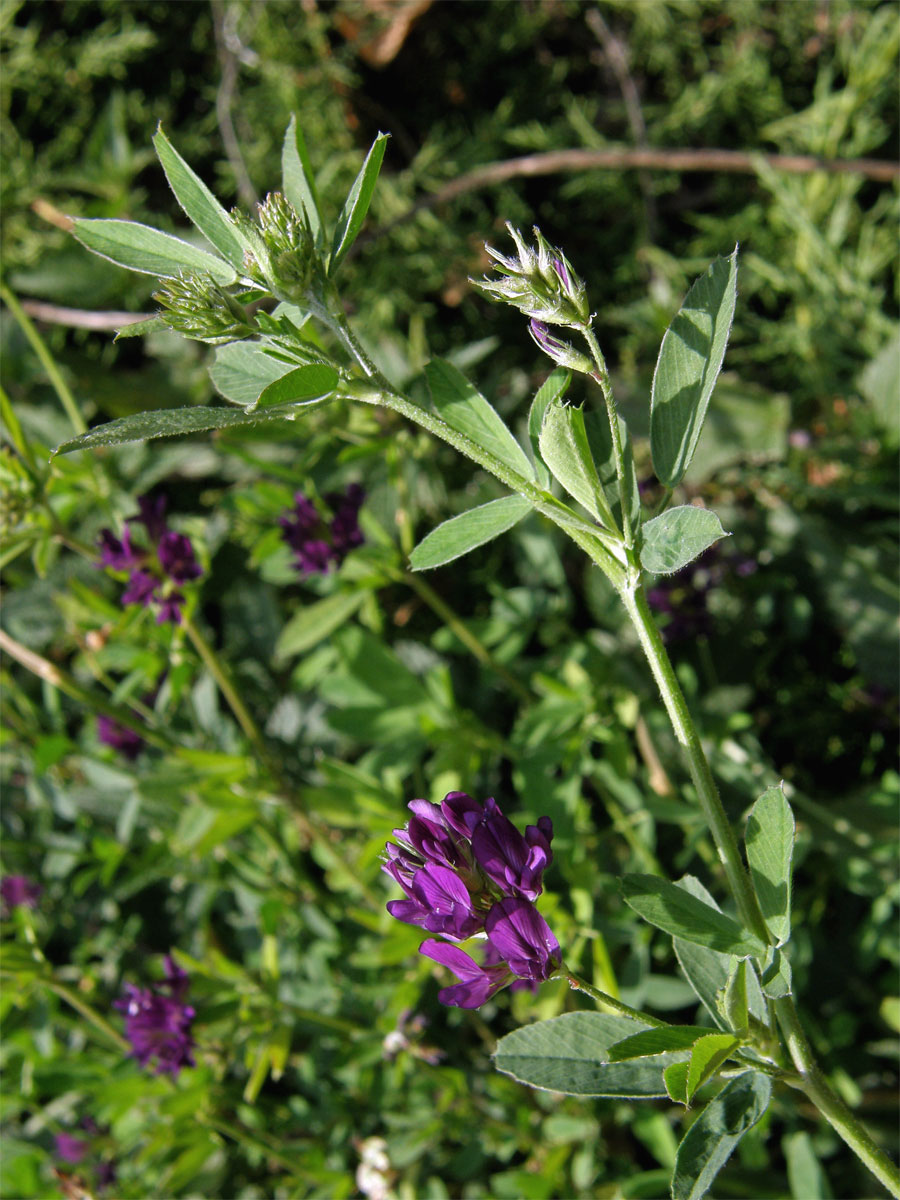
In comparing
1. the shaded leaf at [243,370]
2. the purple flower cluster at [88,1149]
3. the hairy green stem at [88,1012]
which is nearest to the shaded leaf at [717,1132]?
the shaded leaf at [243,370]

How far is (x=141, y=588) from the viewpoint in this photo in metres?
1.74

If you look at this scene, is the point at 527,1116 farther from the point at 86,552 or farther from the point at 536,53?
the point at 536,53

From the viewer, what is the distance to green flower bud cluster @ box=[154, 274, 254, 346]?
89cm

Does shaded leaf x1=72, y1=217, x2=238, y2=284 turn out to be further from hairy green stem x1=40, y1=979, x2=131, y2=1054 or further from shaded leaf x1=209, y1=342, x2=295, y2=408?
hairy green stem x1=40, y1=979, x2=131, y2=1054

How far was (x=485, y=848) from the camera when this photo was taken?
90 centimetres

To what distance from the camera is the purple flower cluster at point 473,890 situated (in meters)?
0.88

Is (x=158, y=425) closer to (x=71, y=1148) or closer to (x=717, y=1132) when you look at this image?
(x=717, y=1132)

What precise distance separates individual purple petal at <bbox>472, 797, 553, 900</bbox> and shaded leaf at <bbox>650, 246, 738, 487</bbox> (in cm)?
39

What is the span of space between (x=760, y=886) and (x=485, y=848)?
29cm

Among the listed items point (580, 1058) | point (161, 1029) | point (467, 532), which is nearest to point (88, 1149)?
point (161, 1029)

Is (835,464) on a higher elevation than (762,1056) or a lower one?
lower

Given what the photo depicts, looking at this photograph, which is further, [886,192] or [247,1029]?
[886,192]

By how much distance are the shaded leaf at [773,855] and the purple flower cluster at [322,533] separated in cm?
106

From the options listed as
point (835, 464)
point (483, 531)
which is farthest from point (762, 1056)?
point (835, 464)
